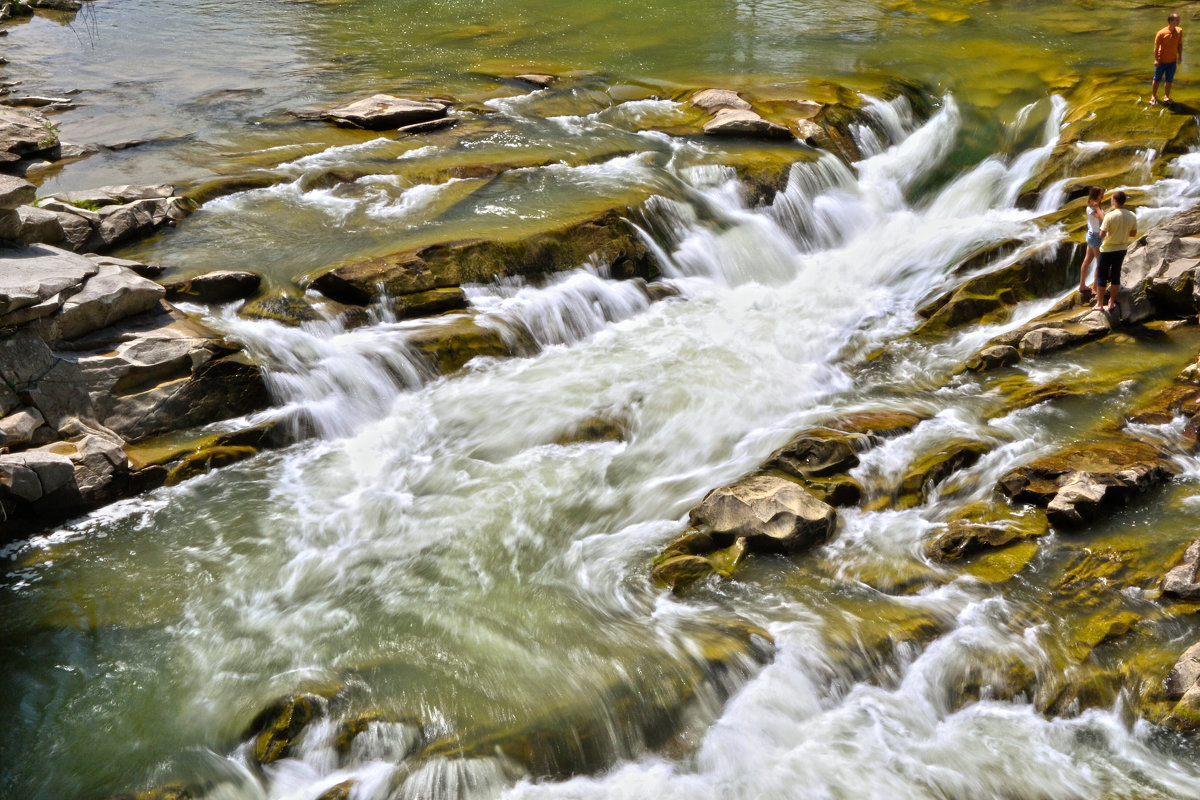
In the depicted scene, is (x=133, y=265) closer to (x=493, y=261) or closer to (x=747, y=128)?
(x=493, y=261)

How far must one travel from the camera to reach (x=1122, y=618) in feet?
26.6

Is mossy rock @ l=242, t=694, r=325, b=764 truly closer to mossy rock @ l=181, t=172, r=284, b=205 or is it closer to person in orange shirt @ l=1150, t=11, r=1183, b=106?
mossy rock @ l=181, t=172, r=284, b=205

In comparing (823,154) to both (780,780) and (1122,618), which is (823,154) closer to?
(1122,618)

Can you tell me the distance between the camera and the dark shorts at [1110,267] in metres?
12.4

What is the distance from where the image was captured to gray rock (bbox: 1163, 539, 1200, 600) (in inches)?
320

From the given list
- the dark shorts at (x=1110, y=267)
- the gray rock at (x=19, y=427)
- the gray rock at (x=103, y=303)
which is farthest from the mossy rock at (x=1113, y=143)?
the gray rock at (x=19, y=427)

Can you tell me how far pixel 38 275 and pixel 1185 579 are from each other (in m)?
11.3

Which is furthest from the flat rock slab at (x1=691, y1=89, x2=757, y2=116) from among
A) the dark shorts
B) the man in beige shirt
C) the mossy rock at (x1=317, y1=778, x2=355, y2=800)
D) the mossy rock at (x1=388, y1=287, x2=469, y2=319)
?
the mossy rock at (x1=317, y1=778, x2=355, y2=800)

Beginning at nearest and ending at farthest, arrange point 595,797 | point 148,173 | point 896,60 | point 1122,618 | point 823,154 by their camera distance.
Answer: point 595,797, point 1122,618, point 148,173, point 823,154, point 896,60

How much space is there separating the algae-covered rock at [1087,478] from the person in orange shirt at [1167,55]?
10.1 m

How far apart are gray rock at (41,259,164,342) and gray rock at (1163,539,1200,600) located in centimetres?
1059

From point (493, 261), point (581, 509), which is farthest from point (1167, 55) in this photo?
point (581, 509)

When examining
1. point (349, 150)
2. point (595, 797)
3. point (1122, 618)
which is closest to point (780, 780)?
point (595, 797)

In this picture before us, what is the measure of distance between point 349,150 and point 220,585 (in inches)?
360
